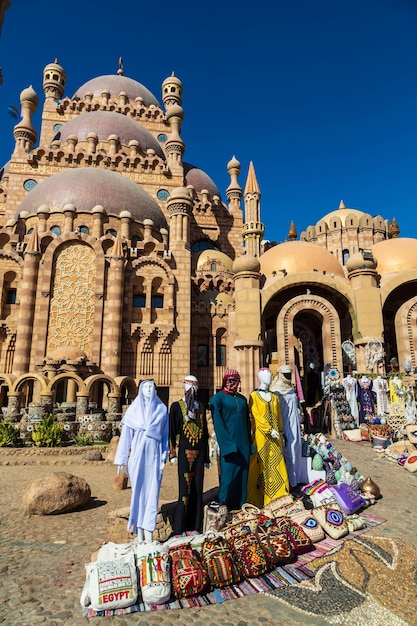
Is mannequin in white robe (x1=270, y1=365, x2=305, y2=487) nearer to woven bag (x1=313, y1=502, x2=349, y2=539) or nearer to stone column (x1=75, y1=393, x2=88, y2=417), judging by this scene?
A: woven bag (x1=313, y1=502, x2=349, y2=539)

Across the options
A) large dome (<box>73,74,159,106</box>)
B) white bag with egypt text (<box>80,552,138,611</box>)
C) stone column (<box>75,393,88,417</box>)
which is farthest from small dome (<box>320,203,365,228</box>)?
white bag with egypt text (<box>80,552,138,611</box>)

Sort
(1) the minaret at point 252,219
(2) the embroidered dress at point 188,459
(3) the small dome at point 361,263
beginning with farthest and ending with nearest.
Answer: (1) the minaret at point 252,219
(3) the small dome at point 361,263
(2) the embroidered dress at point 188,459

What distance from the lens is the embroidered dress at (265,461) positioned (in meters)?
5.55

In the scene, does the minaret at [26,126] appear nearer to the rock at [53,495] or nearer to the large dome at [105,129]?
the large dome at [105,129]

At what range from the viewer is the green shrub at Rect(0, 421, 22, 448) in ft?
38.9

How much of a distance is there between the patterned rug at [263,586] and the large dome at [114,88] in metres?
41.2

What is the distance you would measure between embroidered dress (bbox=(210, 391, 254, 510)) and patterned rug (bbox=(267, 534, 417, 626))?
1.37 meters

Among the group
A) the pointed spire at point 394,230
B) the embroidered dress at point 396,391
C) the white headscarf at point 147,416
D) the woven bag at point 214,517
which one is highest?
the pointed spire at point 394,230

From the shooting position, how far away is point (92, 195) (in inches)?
947

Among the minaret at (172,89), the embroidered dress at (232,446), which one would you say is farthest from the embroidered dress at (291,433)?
the minaret at (172,89)

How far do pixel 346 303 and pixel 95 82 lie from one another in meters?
34.3

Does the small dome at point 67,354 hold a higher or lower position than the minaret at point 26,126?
lower

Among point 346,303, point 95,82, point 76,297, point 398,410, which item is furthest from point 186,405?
point 95,82

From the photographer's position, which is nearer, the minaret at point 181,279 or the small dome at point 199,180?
the minaret at point 181,279
